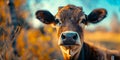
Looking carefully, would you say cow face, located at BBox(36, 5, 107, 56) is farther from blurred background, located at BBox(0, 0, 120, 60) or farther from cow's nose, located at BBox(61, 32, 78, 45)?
blurred background, located at BBox(0, 0, 120, 60)

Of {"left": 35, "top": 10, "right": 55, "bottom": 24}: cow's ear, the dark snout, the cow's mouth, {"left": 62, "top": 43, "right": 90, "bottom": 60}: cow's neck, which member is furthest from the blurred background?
the dark snout

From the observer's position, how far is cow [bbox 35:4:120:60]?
11.6ft

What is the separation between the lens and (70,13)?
380cm

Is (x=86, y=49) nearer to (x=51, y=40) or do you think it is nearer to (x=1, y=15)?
(x=51, y=40)

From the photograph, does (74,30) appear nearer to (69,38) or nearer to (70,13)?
(69,38)

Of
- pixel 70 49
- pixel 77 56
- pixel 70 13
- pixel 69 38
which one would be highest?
pixel 70 13

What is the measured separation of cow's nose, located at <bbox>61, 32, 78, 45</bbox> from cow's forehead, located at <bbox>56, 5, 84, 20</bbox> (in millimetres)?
299

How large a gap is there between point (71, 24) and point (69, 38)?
0.24 metres

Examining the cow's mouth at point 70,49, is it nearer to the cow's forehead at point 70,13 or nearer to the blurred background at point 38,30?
the cow's forehead at point 70,13

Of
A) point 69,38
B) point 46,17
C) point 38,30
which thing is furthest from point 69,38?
point 38,30

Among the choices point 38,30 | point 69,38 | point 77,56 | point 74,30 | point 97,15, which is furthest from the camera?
point 38,30

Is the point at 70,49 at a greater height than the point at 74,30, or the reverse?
the point at 74,30

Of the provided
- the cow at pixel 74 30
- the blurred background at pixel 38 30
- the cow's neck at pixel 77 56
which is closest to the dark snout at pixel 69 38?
the cow at pixel 74 30

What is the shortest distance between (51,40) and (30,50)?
1.16 ft
